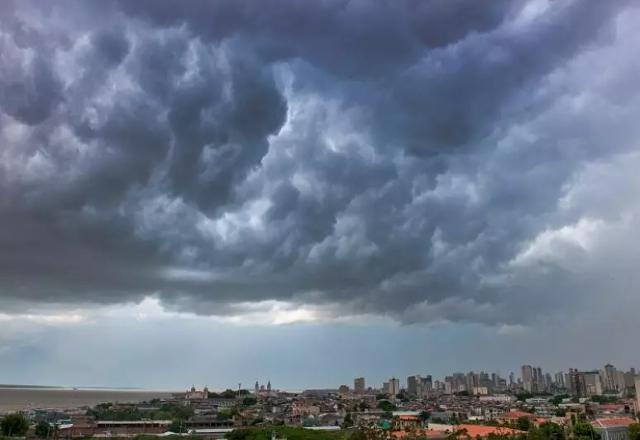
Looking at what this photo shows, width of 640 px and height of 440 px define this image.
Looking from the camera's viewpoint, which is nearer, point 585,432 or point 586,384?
point 585,432

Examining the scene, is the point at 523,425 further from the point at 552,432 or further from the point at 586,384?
the point at 586,384

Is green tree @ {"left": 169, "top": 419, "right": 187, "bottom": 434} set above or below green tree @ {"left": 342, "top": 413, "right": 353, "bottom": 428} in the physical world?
above

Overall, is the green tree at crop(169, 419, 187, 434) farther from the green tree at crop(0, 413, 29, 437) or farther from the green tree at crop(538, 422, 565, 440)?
the green tree at crop(538, 422, 565, 440)

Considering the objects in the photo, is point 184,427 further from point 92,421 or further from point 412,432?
point 412,432

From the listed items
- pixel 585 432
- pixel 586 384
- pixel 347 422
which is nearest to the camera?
pixel 585 432

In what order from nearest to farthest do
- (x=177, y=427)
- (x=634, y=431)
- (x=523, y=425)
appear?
(x=634, y=431)
(x=523, y=425)
(x=177, y=427)

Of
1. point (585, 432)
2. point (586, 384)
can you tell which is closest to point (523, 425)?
point (585, 432)

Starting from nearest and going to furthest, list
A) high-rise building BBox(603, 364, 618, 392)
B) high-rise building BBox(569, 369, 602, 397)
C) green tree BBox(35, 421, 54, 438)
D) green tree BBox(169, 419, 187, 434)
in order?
green tree BBox(35, 421, 54, 438), green tree BBox(169, 419, 187, 434), high-rise building BBox(569, 369, 602, 397), high-rise building BBox(603, 364, 618, 392)

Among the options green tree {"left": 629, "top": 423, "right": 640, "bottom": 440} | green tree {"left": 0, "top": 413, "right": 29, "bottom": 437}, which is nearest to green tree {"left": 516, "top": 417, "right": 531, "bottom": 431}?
green tree {"left": 629, "top": 423, "right": 640, "bottom": 440}

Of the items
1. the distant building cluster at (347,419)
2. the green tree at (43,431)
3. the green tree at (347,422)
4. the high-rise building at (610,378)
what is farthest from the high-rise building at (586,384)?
the green tree at (43,431)

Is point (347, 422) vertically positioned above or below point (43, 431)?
below
